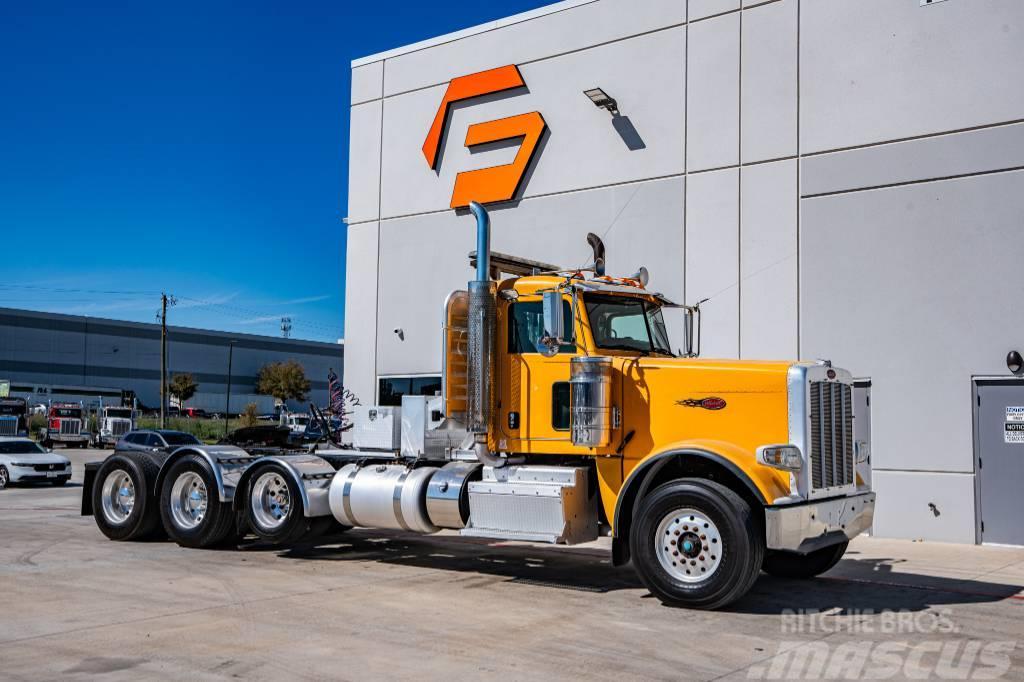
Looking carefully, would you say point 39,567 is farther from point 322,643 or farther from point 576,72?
point 576,72

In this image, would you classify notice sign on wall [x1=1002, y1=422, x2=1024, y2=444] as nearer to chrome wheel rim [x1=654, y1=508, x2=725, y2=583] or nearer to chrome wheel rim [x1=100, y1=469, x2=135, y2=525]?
chrome wheel rim [x1=654, y1=508, x2=725, y2=583]

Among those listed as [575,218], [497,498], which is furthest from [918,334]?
[497,498]

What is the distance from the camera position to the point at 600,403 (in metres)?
9.20

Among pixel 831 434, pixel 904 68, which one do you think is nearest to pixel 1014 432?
pixel 904 68

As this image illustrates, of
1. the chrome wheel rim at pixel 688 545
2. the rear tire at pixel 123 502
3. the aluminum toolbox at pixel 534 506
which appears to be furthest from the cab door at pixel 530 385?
the rear tire at pixel 123 502

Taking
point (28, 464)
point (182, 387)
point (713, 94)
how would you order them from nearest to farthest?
1. point (713, 94)
2. point (28, 464)
3. point (182, 387)

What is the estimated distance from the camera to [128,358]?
87.1 m

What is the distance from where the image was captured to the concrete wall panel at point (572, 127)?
17.3m

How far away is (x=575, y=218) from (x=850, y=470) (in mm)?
9945

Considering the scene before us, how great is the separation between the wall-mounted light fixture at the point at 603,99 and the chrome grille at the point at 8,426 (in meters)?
38.3

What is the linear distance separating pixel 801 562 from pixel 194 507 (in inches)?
310

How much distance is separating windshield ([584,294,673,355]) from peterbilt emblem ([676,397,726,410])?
991mm

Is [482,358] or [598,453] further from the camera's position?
[482,358]

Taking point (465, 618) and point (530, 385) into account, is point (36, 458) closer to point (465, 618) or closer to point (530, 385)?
point (530, 385)
